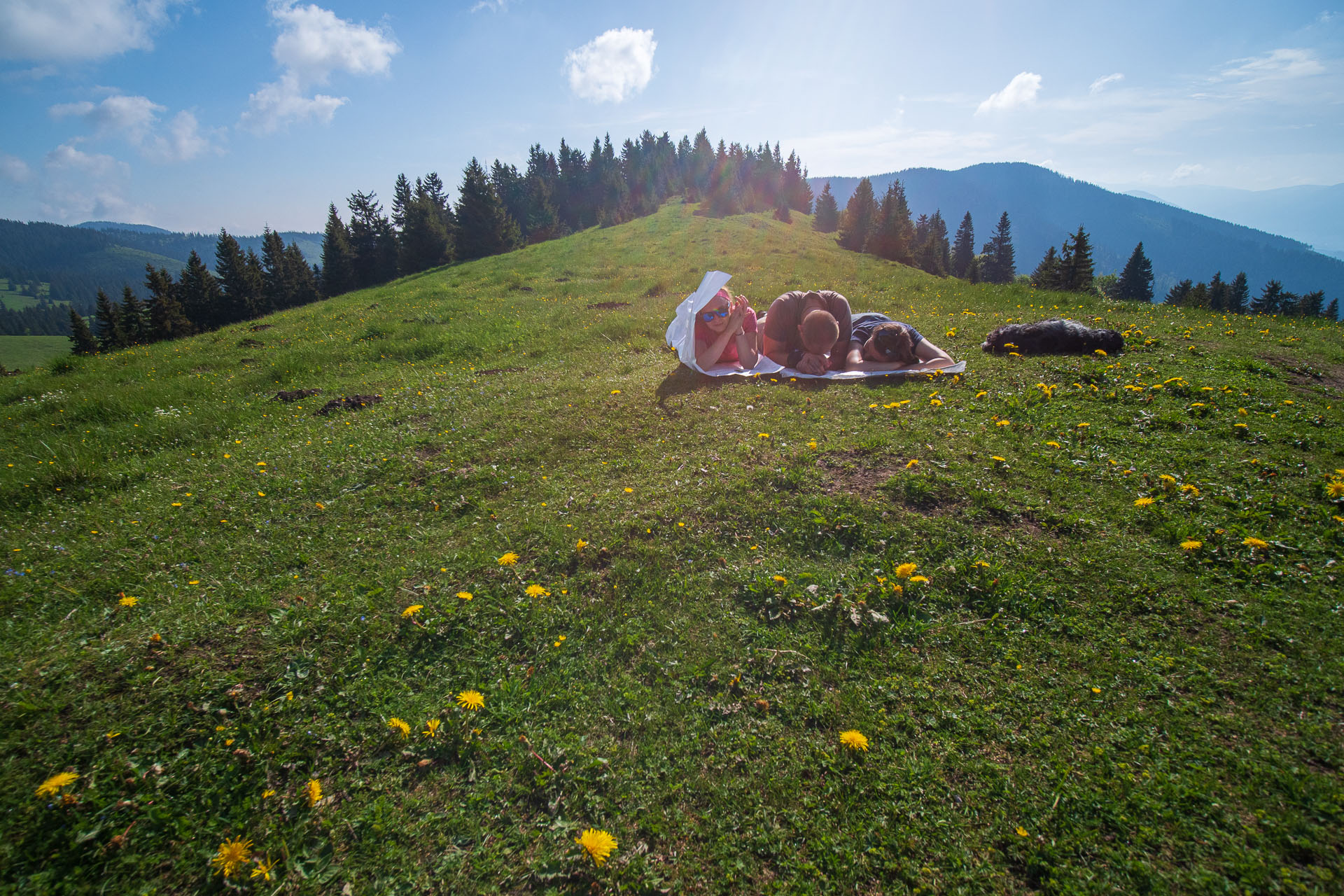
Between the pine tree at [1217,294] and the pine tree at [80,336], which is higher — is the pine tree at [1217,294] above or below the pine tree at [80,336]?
above

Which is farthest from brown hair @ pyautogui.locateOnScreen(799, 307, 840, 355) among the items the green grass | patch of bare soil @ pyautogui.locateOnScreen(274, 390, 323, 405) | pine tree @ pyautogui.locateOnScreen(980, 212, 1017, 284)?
the green grass

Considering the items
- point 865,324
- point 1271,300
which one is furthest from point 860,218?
point 865,324

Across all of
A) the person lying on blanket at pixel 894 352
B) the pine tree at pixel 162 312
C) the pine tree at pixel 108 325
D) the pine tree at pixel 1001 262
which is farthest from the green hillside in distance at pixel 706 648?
the pine tree at pixel 1001 262

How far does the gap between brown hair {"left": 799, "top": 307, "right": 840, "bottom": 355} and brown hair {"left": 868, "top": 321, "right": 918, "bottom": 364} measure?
0.80m

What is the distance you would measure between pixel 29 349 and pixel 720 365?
113 metres

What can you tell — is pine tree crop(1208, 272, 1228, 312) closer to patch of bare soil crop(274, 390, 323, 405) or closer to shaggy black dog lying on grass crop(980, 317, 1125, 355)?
shaggy black dog lying on grass crop(980, 317, 1125, 355)

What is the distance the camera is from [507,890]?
2568mm

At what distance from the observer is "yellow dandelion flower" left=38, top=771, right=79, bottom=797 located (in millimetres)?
2578

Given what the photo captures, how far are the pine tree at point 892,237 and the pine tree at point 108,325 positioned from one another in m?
52.8

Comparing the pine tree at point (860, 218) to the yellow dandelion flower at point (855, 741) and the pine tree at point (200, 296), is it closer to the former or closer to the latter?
the yellow dandelion flower at point (855, 741)

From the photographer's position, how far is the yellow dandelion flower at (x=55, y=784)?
2578mm

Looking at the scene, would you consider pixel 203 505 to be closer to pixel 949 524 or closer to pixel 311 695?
pixel 311 695

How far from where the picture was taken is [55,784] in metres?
2.59

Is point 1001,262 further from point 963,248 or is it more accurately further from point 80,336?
point 80,336
